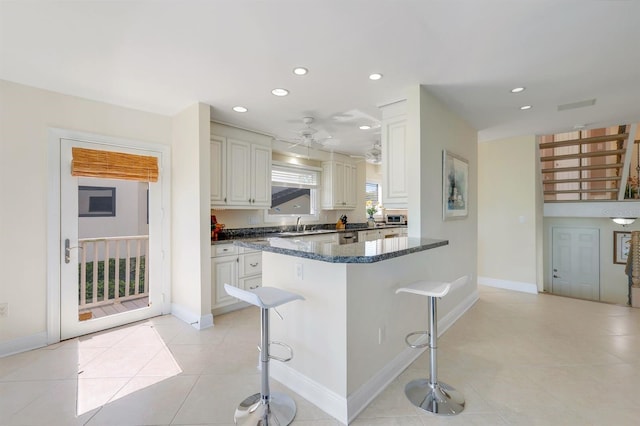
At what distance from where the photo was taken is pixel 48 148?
2789mm

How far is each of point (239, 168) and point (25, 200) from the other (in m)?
2.11

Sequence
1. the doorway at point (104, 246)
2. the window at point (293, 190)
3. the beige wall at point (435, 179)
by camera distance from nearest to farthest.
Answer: the beige wall at point (435, 179)
the doorway at point (104, 246)
the window at point (293, 190)

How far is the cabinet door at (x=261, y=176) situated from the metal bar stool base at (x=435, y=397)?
116 inches

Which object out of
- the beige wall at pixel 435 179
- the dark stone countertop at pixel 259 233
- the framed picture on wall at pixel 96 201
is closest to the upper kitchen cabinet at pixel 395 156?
the beige wall at pixel 435 179

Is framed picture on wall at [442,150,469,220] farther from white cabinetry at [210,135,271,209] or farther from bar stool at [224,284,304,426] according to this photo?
white cabinetry at [210,135,271,209]

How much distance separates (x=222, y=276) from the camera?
11.6 feet

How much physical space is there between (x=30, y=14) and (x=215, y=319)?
3.05 metres

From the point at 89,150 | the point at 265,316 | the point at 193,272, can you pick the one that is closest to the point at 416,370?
the point at 265,316

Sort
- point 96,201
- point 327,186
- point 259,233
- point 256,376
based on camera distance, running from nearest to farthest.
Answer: point 256,376 → point 96,201 → point 259,233 → point 327,186

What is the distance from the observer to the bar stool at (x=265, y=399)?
174 cm

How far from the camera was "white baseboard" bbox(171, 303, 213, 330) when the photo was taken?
3160 millimetres

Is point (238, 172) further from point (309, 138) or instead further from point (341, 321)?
point (341, 321)

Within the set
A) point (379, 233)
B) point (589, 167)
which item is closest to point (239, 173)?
point (379, 233)

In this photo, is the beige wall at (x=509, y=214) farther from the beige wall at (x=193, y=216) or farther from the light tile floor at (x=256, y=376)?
the beige wall at (x=193, y=216)
